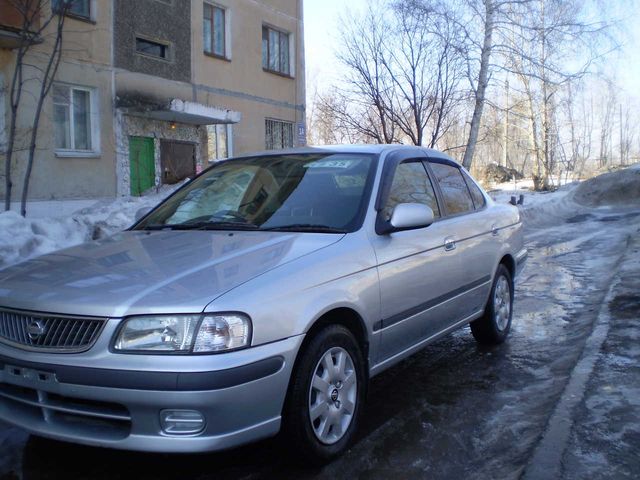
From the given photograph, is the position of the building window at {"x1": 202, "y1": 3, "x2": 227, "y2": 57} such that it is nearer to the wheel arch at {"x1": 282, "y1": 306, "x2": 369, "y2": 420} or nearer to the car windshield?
the car windshield

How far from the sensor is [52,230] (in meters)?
9.80

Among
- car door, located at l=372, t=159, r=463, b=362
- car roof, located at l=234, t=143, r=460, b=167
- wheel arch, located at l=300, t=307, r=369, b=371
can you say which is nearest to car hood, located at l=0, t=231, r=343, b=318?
wheel arch, located at l=300, t=307, r=369, b=371

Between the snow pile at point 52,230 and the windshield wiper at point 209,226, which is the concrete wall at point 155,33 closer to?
the snow pile at point 52,230

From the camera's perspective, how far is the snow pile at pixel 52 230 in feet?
28.1

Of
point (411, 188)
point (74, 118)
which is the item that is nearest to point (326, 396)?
point (411, 188)

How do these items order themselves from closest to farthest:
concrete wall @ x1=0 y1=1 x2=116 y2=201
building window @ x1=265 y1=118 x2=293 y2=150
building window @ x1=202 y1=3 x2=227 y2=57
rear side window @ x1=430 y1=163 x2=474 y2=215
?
rear side window @ x1=430 y1=163 x2=474 y2=215
concrete wall @ x1=0 y1=1 x2=116 y2=201
building window @ x1=202 y1=3 x2=227 y2=57
building window @ x1=265 y1=118 x2=293 y2=150

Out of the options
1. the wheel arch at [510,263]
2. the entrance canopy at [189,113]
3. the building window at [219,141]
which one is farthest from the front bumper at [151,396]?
the building window at [219,141]

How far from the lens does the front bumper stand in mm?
2666

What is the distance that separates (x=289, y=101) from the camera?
21406 mm

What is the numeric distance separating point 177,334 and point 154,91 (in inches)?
560

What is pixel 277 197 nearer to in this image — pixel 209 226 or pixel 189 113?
pixel 209 226

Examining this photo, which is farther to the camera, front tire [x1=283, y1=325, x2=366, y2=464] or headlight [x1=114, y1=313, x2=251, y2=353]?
front tire [x1=283, y1=325, x2=366, y2=464]

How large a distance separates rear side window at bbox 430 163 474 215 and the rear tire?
2.44 ft

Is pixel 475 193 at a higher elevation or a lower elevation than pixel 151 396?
higher
